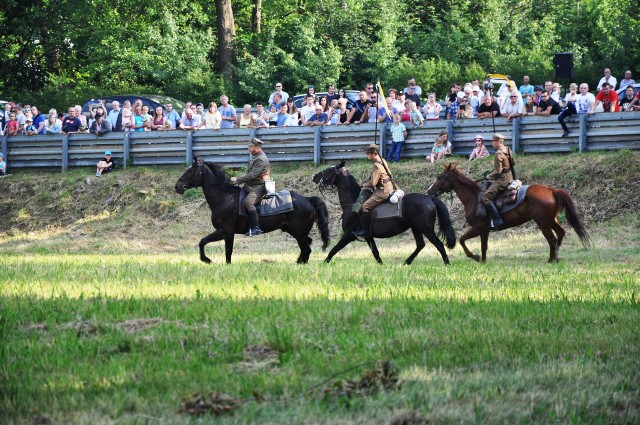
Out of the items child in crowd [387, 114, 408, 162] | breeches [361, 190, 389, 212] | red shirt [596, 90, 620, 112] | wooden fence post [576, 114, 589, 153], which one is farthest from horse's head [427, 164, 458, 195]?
child in crowd [387, 114, 408, 162]

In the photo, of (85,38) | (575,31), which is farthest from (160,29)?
(575,31)

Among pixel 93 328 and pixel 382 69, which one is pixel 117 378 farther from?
pixel 382 69

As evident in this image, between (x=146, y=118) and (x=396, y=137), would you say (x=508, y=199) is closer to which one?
(x=396, y=137)

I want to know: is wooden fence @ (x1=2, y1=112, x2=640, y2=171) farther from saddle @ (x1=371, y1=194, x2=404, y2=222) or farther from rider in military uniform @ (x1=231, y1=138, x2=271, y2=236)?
saddle @ (x1=371, y1=194, x2=404, y2=222)

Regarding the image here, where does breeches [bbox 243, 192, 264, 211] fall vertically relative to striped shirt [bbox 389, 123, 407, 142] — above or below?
below

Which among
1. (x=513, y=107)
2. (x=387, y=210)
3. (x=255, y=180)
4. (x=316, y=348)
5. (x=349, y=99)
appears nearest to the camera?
(x=316, y=348)

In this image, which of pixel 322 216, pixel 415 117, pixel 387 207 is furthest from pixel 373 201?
pixel 415 117

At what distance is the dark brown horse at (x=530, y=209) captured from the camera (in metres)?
21.5

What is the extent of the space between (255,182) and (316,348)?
11.8 m

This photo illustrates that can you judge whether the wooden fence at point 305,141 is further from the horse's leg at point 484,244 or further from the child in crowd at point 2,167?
the horse's leg at point 484,244

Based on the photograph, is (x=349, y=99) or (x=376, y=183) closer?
(x=376, y=183)

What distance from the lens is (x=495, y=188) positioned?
2197 centimetres

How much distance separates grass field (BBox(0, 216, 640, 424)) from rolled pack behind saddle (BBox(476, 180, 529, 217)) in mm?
5878

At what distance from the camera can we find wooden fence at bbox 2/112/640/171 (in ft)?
97.8
